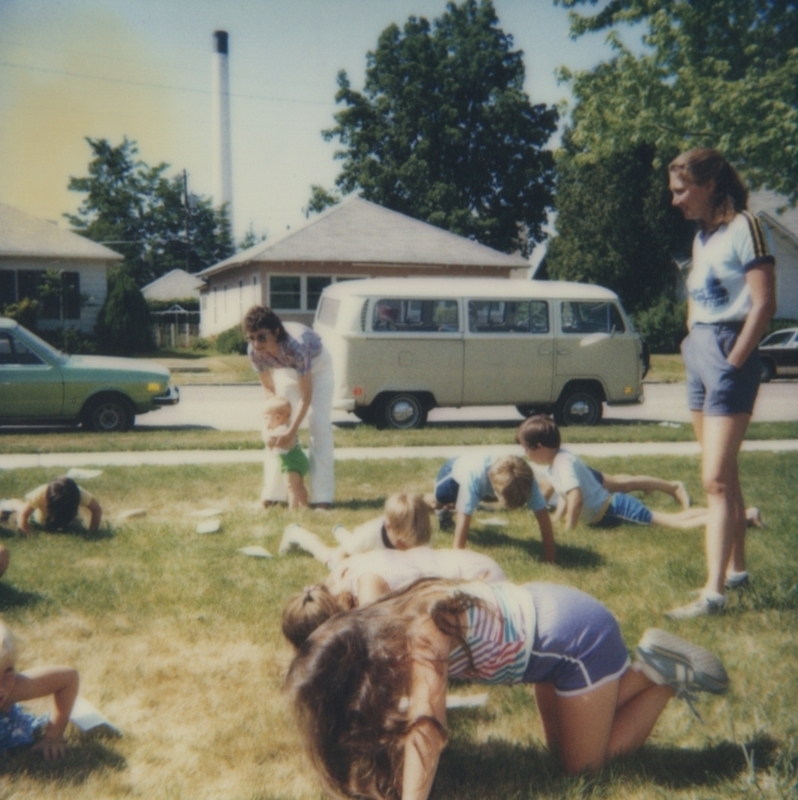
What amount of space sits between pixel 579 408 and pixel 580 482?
789 cm

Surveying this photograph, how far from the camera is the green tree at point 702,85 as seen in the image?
24219mm

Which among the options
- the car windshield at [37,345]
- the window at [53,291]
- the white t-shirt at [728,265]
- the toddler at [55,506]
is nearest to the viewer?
the white t-shirt at [728,265]

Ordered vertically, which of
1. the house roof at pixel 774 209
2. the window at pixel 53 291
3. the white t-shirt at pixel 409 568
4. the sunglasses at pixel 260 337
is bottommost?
the white t-shirt at pixel 409 568

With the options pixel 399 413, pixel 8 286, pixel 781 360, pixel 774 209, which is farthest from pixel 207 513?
pixel 774 209

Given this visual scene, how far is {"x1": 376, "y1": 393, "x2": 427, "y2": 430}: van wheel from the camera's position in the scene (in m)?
13.1

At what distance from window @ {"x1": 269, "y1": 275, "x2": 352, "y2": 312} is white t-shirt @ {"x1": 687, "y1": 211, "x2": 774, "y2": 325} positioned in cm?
2696

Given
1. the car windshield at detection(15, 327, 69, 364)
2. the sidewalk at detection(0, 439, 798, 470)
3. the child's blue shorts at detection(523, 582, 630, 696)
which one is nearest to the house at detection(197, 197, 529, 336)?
the car windshield at detection(15, 327, 69, 364)

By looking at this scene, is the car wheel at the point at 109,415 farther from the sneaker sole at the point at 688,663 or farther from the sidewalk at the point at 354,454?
the sneaker sole at the point at 688,663

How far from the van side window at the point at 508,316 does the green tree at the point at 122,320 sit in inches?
763

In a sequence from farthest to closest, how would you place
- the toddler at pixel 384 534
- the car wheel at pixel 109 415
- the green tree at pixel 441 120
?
the green tree at pixel 441 120 → the car wheel at pixel 109 415 → the toddler at pixel 384 534

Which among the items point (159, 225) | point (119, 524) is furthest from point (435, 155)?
point (119, 524)

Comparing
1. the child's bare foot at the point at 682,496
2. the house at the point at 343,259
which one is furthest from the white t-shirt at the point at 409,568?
the house at the point at 343,259

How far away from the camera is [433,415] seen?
607 inches

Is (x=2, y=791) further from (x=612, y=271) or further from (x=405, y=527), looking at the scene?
(x=612, y=271)
